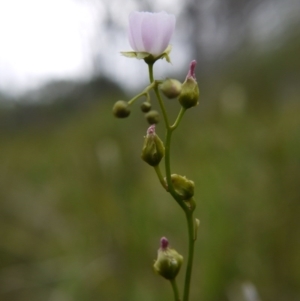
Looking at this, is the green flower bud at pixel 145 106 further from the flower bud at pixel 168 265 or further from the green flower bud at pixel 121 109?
the flower bud at pixel 168 265

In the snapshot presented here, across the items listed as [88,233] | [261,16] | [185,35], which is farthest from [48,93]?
[88,233]

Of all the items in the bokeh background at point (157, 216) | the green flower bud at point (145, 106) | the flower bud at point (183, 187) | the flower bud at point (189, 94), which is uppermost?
the flower bud at point (189, 94)

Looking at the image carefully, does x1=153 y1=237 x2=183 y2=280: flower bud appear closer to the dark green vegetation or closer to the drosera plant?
the drosera plant

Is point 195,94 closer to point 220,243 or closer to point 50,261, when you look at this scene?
point 220,243

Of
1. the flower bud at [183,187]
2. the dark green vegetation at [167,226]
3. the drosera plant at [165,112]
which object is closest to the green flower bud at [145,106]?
the drosera plant at [165,112]

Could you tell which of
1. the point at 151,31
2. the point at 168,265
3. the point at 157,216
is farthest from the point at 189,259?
the point at 157,216

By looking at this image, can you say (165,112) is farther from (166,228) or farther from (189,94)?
(166,228)
